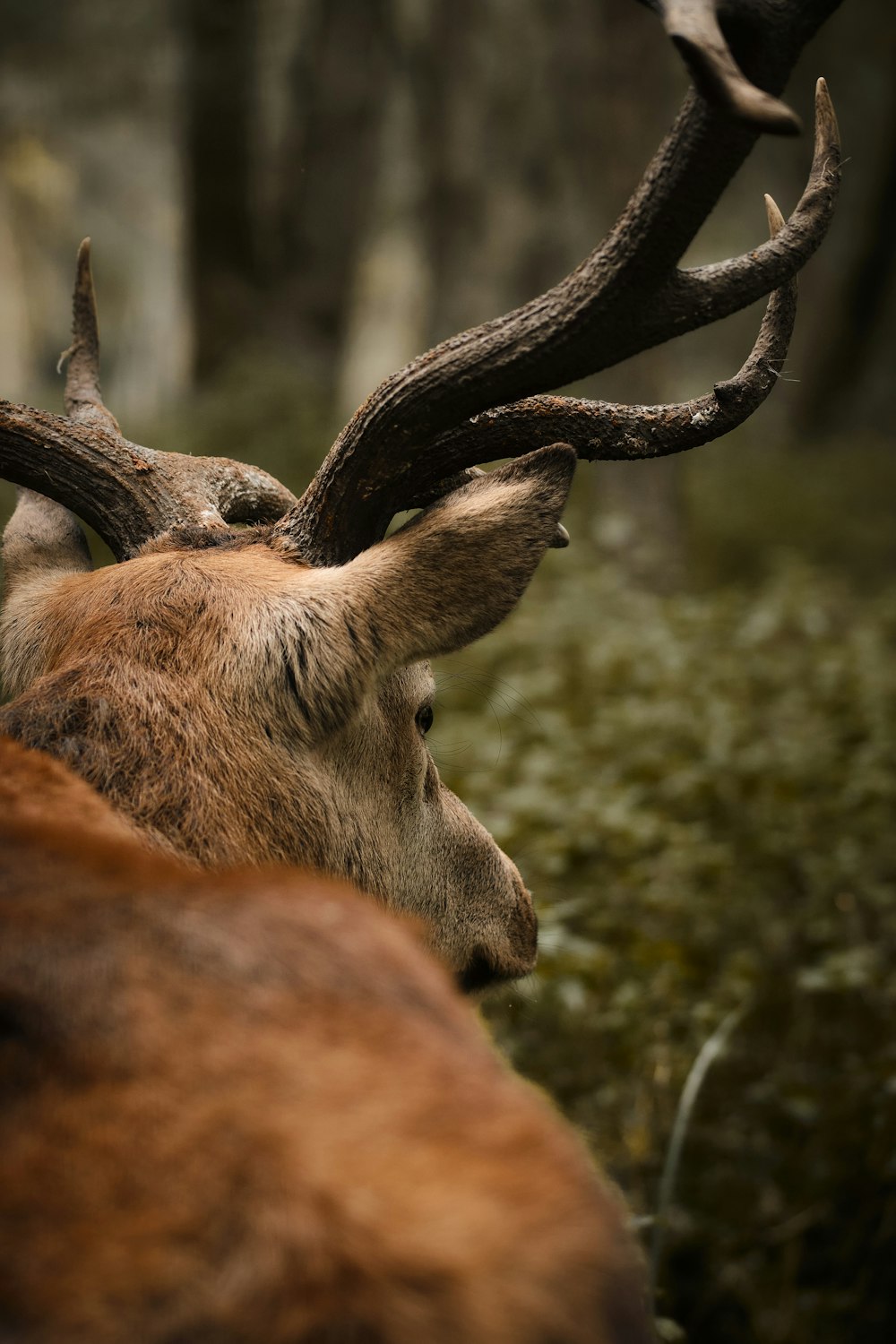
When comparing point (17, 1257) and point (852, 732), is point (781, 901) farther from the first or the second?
point (17, 1257)

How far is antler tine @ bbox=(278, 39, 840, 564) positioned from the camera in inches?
99.9

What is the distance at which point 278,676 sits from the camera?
238cm

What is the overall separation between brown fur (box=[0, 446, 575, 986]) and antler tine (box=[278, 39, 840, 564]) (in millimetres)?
154

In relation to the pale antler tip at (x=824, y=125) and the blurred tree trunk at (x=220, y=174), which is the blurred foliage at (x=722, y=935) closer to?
the pale antler tip at (x=824, y=125)

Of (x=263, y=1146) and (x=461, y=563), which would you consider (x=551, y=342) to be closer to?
(x=461, y=563)

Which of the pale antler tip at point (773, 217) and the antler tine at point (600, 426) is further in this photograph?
the pale antler tip at point (773, 217)

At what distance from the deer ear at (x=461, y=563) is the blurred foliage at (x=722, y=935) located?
0.66 metres

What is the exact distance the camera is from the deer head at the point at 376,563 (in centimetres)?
228

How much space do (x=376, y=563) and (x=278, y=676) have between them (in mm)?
319

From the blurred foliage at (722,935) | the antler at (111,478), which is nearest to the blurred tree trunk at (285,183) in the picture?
the blurred foliage at (722,935)

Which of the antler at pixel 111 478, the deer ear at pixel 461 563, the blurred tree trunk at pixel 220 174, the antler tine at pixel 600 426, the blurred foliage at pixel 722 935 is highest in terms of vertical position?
the blurred tree trunk at pixel 220 174

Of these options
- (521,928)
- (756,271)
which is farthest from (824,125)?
(521,928)

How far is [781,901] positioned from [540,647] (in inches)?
129

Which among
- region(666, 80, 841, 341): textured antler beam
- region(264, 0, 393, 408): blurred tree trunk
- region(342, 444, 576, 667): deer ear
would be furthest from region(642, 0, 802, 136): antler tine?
region(264, 0, 393, 408): blurred tree trunk
